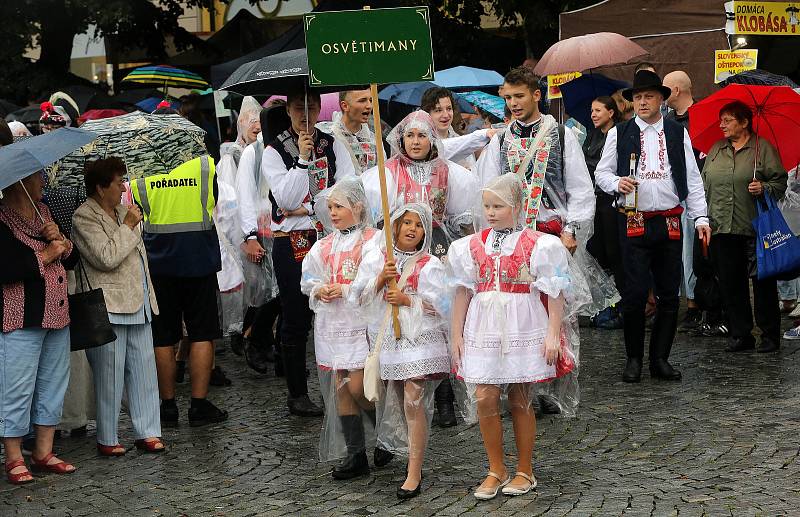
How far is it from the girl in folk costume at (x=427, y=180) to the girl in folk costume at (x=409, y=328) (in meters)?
0.81

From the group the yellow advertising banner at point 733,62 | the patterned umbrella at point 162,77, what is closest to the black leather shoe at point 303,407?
the yellow advertising banner at point 733,62

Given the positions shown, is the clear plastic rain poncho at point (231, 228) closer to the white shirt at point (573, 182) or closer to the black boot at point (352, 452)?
the white shirt at point (573, 182)

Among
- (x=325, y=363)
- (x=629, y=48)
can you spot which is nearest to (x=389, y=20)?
(x=325, y=363)

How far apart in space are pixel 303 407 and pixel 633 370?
246 centimetres

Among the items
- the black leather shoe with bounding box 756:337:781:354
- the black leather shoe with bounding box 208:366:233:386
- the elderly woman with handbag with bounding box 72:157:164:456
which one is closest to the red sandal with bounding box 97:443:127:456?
the elderly woman with handbag with bounding box 72:157:164:456

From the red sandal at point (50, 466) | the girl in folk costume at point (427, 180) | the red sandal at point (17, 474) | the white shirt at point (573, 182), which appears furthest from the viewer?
the white shirt at point (573, 182)

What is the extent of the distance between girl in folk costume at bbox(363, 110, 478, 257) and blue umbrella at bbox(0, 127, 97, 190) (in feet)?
5.82

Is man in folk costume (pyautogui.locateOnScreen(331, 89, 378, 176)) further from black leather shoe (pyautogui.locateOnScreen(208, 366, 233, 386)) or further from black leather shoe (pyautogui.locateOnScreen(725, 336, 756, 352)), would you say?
black leather shoe (pyautogui.locateOnScreen(725, 336, 756, 352))

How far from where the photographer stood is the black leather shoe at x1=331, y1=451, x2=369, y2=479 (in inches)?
266

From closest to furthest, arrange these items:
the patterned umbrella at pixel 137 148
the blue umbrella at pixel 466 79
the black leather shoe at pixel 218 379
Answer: the patterned umbrella at pixel 137 148
the black leather shoe at pixel 218 379
the blue umbrella at pixel 466 79

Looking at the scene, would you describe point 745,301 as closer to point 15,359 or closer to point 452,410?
point 452,410

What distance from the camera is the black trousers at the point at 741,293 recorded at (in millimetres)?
10336

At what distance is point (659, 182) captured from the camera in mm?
9000

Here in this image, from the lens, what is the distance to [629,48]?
513 inches
